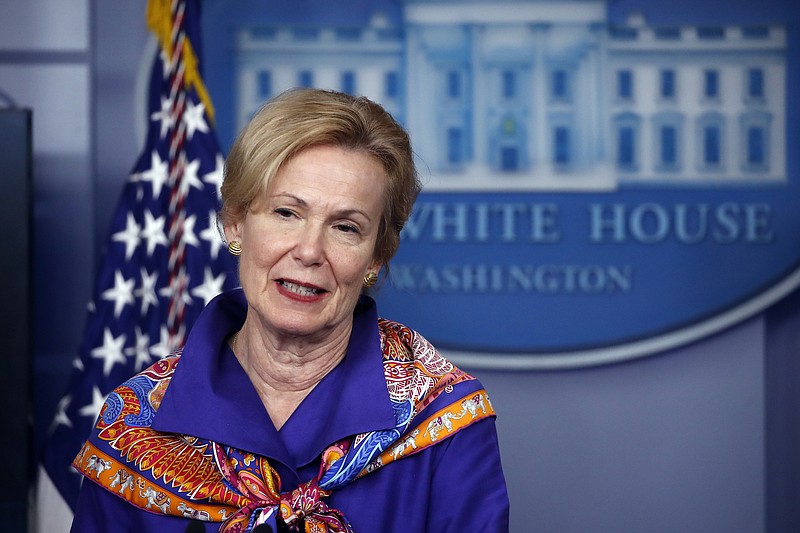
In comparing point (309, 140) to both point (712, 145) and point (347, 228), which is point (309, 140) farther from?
point (712, 145)

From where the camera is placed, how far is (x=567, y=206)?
3.05 m

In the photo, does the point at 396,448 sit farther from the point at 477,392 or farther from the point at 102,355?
the point at 102,355

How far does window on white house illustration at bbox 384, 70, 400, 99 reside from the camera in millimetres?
3105

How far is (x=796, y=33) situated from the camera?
302 cm

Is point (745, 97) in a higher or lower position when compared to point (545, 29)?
lower

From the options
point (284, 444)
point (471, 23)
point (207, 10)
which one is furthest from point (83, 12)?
point (284, 444)

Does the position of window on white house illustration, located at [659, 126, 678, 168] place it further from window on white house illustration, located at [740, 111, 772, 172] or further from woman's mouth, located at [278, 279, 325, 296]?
woman's mouth, located at [278, 279, 325, 296]

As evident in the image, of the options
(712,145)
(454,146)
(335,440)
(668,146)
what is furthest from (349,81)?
(335,440)

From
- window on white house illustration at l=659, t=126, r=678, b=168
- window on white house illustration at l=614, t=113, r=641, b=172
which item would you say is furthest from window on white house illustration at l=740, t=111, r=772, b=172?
window on white house illustration at l=614, t=113, r=641, b=172

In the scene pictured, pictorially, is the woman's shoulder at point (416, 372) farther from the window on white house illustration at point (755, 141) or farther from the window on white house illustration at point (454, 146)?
the window on white house illustration at point (755, 141)

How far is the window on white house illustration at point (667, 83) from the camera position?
9.92ft

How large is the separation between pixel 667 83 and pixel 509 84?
1.64ft

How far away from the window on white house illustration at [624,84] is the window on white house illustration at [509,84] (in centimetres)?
33

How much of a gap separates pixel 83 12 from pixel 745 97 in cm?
216
